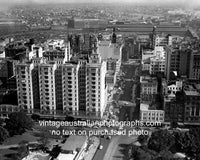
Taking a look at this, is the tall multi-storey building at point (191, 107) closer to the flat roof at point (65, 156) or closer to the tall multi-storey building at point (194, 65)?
the tall multi-storey building at point (194, 65)

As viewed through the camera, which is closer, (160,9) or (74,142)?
(74,142)

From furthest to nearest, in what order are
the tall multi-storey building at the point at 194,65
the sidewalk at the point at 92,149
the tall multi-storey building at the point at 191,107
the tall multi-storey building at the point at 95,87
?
the tall multi-storey building at the point at 194,65, the tall multi-storey building at the point at 95,87, the tall multi-storey building at the point at 191,107, the sidewalk at the point at 92,149

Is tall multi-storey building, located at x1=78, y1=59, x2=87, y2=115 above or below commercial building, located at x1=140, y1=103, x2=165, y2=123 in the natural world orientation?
above

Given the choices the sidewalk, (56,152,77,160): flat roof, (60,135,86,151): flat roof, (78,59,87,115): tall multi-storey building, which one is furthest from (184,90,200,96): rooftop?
(56,152,77,160): flat roof

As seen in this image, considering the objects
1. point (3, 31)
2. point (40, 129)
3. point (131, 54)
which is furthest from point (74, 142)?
point (3, 31)

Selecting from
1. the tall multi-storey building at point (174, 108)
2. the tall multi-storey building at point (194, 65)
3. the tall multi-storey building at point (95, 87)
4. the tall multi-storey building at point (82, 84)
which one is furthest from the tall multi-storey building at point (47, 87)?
the tall multi-storey building at point (194, 65)

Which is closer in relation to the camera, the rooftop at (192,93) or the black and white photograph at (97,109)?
the black and white photograph at (97,109)

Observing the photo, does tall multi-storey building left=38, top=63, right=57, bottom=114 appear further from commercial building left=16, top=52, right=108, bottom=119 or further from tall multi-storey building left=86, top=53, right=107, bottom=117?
tall multi-storey building left=86, top=53, right=107, bottom=117

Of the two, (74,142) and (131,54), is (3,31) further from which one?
(74,142)

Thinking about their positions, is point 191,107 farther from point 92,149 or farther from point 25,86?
point 25,86

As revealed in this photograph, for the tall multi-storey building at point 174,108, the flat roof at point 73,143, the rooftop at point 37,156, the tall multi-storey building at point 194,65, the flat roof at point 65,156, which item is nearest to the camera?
the flat roof at point 65,156

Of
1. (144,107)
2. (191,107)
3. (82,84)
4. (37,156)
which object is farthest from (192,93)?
(37,156)
